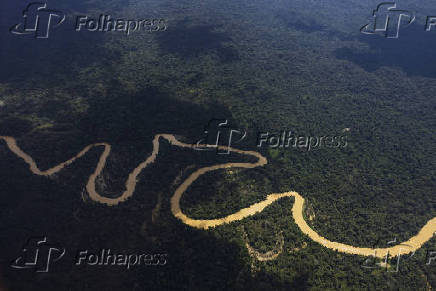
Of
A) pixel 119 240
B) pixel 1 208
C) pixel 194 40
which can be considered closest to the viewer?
pixel 119 240

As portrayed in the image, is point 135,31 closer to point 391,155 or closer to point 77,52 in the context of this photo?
point 77,52

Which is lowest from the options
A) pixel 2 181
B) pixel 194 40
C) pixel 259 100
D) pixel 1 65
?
pixel 2 181

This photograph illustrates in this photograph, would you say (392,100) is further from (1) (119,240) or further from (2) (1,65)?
(2) (1,65)

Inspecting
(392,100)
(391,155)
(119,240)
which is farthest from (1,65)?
(392,100)

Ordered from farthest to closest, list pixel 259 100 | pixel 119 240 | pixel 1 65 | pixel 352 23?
pixel 352 23 < pixel 1 65 < pixel 259 100 < pixel 119 240

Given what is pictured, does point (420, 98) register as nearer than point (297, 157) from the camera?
No

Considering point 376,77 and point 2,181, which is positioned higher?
point 376,77

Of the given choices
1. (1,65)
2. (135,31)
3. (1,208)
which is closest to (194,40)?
(135,31)
